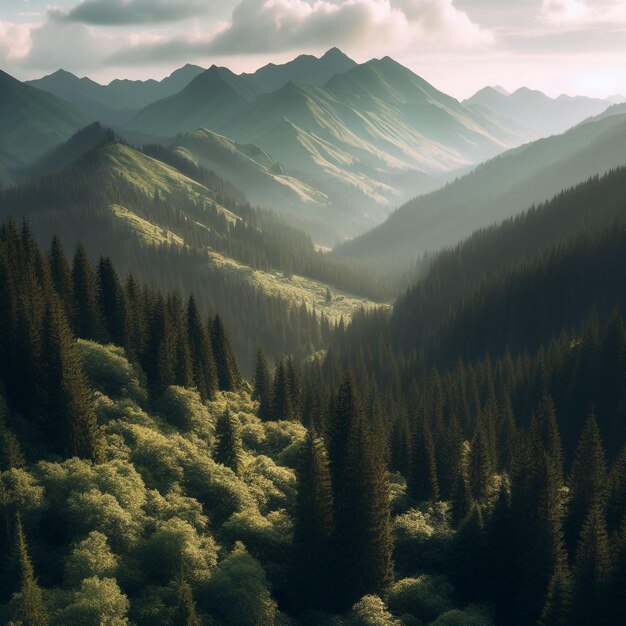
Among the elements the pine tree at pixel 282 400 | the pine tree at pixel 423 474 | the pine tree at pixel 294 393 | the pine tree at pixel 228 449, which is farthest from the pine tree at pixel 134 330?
the pine tree at pixel 423 474

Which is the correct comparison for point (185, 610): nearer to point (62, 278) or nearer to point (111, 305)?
point (111, 305)

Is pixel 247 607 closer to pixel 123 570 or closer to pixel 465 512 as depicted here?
pixel 123 570

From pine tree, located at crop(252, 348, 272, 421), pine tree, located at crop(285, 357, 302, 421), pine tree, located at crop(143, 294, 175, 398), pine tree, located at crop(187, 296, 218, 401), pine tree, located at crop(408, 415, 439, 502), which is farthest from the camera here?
pine tree, located at crop(285, 357, 302, 421)

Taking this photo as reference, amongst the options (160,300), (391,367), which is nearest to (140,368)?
(160,300)

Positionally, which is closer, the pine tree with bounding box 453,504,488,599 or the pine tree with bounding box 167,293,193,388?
the pine tree with bounding box 453,504,488,599

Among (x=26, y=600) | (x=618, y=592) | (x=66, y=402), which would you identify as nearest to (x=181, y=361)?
(x=66, y=402)

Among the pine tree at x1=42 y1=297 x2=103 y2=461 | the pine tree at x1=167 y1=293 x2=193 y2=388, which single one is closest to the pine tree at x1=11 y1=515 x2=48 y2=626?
the pine tree at x1=42 y1=297 x2=103 y2=461

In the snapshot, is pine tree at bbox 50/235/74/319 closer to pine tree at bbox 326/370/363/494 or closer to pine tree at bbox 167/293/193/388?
pine tree at bbox 167/293/193/388
